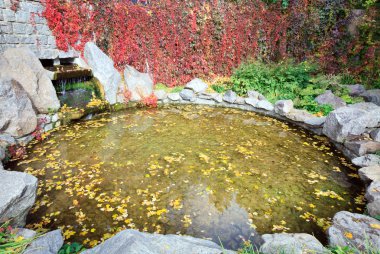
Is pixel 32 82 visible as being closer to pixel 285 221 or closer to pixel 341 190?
pixel 285 221

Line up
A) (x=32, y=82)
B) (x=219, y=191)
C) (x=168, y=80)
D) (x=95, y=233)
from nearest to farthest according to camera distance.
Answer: (x=95, y=233) < (x=219, y=191) < (x=32, y=82) < (x=168, y=80)

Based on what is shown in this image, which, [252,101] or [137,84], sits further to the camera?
[137,84]

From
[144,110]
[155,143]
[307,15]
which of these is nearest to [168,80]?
[144,110]

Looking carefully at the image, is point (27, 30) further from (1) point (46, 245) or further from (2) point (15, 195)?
(1) point (46, 245)

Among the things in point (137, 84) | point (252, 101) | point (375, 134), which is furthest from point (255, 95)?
point (137, 84)

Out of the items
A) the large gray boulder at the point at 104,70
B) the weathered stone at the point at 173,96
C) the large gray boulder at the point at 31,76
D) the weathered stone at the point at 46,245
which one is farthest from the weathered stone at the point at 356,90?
the large gray boulder at the point at 31,76

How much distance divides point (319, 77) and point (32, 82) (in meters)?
9.15

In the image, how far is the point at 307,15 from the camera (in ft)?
34.4

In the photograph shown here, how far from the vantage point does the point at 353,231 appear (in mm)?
3021

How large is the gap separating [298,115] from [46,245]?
7061 mm

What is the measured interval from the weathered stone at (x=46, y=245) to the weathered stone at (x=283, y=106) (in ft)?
22.8

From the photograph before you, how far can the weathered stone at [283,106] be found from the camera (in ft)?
25.7

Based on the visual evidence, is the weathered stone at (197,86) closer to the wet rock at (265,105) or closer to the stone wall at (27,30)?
the wet rock at (265,105)

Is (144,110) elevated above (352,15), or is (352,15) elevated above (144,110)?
(352,15)
